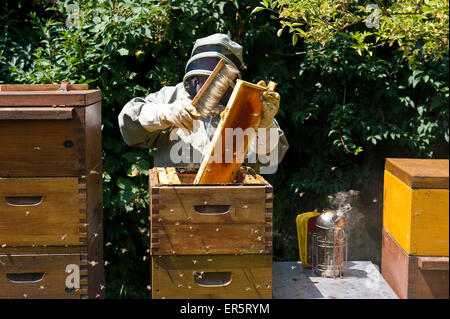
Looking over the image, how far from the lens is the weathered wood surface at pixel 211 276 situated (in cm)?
204

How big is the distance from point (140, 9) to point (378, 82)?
1.74 metres

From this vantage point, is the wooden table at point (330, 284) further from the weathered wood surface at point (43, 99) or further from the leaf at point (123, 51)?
the leaf at point (123, 51)

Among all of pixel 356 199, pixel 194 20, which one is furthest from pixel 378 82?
pixel 194 20

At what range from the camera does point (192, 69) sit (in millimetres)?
2711

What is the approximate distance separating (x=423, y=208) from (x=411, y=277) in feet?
0.84

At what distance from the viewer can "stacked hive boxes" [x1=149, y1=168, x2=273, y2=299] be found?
200cm

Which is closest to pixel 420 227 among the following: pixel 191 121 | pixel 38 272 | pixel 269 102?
pixel 269 102

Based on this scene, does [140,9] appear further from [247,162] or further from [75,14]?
[247,162]

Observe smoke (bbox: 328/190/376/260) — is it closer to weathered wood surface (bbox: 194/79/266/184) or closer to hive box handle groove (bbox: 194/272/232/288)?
weathered wood surface (bbox: 194/79/266/184)

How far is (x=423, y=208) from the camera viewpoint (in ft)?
5.86

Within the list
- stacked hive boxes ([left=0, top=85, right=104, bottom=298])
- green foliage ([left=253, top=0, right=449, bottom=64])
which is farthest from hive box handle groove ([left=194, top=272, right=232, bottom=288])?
green foliage ([left=253, top=0, right=449, bottom=64])

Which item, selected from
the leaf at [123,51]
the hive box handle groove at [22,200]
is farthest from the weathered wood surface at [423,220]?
the leaf at [123,51]

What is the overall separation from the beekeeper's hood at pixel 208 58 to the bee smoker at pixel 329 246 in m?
0.73

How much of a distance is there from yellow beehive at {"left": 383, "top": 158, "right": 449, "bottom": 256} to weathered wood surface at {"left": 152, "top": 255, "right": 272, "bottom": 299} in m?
0.52
